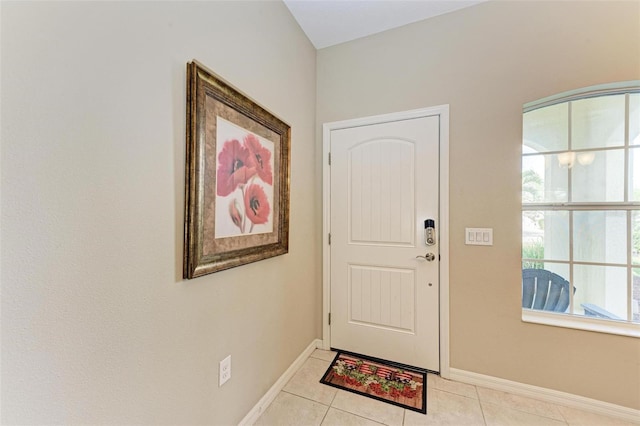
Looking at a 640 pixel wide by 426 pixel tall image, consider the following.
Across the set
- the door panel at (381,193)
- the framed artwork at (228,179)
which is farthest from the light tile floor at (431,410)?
the door panel at (381,193)

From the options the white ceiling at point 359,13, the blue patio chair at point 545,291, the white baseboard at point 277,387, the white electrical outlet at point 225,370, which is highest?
the white ceiling at point 359,13

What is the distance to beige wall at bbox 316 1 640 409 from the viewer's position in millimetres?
1551

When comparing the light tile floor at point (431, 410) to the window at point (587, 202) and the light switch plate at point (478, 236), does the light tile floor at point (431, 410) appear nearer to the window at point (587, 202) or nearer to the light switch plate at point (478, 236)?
the window at point (587, 202)

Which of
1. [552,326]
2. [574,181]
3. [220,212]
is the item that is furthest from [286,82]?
[552,326]

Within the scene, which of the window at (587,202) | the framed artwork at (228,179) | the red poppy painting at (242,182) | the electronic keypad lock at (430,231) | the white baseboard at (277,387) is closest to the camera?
the framed artwork at (228,179)

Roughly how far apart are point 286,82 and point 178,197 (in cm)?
126

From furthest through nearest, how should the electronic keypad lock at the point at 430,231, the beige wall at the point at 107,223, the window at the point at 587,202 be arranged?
the electronic keypad lock at the point at 430,231 < the window at the point at 587,202 < the beige wall at the point at 107,223

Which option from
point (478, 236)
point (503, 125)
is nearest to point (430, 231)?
point (478, 236)

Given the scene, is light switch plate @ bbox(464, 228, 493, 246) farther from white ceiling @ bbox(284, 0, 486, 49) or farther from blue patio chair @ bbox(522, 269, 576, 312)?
white ceiling @ bbox(284, 0, 486, 49)

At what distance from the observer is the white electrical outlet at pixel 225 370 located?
1277mm

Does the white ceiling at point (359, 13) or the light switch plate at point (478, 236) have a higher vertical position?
the white ceiling at point (359, 13)

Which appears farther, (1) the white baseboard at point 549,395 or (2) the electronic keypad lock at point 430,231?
(2) the electronic keypad lock at point 430,231

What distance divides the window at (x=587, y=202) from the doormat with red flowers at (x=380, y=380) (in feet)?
3.11

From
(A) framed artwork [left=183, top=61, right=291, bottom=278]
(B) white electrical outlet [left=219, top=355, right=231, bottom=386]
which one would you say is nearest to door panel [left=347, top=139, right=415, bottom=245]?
(A) framed artwork [left=183, top=61, right=291, bottom=278]
